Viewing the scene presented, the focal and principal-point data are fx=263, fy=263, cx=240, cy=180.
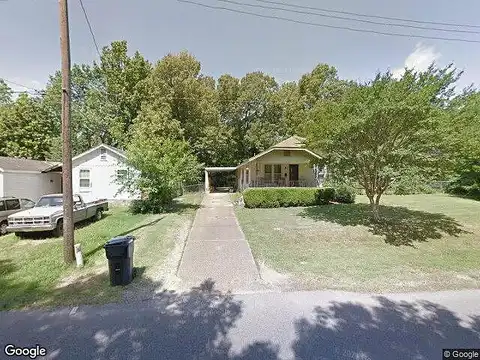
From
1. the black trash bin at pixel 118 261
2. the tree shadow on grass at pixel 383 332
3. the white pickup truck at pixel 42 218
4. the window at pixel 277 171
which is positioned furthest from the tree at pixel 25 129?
→ the tree shadow on grass at pixel 383 332

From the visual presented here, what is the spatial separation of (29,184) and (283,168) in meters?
19.7

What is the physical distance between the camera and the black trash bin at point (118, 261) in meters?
5.17

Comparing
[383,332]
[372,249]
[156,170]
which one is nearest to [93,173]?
[156,170]

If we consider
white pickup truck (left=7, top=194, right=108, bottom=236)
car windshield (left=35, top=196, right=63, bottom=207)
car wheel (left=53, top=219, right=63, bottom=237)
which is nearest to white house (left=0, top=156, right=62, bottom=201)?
car windshield (left=35, top=196, right=63, bottom=207)

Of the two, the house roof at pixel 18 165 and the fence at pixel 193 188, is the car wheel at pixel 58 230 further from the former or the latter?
the fence at pixel 193 188

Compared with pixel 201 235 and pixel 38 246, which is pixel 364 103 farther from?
pixel 38 246

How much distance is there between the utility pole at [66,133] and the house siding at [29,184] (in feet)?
43.8

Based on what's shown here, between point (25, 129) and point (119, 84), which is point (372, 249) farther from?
point (25, 129)

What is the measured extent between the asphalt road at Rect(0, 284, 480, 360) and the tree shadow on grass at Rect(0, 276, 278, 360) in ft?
0.04

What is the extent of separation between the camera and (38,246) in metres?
8.34

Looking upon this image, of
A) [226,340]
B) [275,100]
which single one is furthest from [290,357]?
[275,100]

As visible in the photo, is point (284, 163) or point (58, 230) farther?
point (284, 163)

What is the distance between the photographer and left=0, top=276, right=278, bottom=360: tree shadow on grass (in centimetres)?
324

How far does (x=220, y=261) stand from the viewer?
21.9 ft
